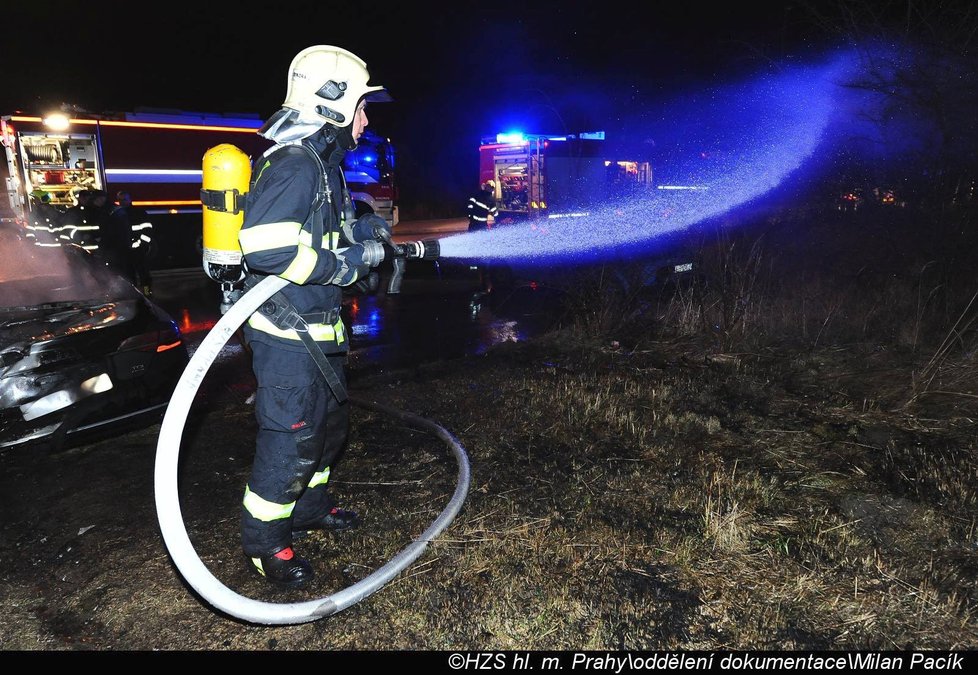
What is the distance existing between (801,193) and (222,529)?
8412 millimetres

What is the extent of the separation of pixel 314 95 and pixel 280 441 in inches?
60.3

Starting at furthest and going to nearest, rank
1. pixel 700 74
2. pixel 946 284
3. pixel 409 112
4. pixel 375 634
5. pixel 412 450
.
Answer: pixel 409 112 → pixel 700 74 → pixel 946 284 → pixel 412 450 → pixel 375 634

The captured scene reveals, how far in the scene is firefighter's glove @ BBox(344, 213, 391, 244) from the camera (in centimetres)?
305

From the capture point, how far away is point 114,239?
883 centimetres

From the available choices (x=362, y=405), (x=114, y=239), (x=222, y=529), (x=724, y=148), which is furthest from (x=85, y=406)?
(x=724, y=148)

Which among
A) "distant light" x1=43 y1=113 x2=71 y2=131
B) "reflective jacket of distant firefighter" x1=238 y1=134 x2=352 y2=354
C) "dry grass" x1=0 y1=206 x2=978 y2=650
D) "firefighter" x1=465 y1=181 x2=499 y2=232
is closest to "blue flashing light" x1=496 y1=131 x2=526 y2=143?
"firefighter" x1=465 y1=181 x2=499 y2=232

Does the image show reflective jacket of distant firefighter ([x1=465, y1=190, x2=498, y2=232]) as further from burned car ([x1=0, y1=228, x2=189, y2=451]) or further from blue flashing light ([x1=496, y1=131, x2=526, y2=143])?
burned car ([x1=0, y1=228, x2=189, y2=451])

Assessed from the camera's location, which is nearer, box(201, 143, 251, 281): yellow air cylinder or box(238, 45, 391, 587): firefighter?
box(238, 45, 391, 587): firefighter

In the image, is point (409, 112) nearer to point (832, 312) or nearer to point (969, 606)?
point (832, 312)

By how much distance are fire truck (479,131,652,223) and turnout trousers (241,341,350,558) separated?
10.7 metres

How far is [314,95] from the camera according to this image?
2.77 meters

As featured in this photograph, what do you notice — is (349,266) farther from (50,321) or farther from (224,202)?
(50,321)

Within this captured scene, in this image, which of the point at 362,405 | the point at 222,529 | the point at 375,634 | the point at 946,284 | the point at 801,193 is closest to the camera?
the point at 375,634

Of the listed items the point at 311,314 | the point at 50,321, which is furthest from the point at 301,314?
the point at 50,321
